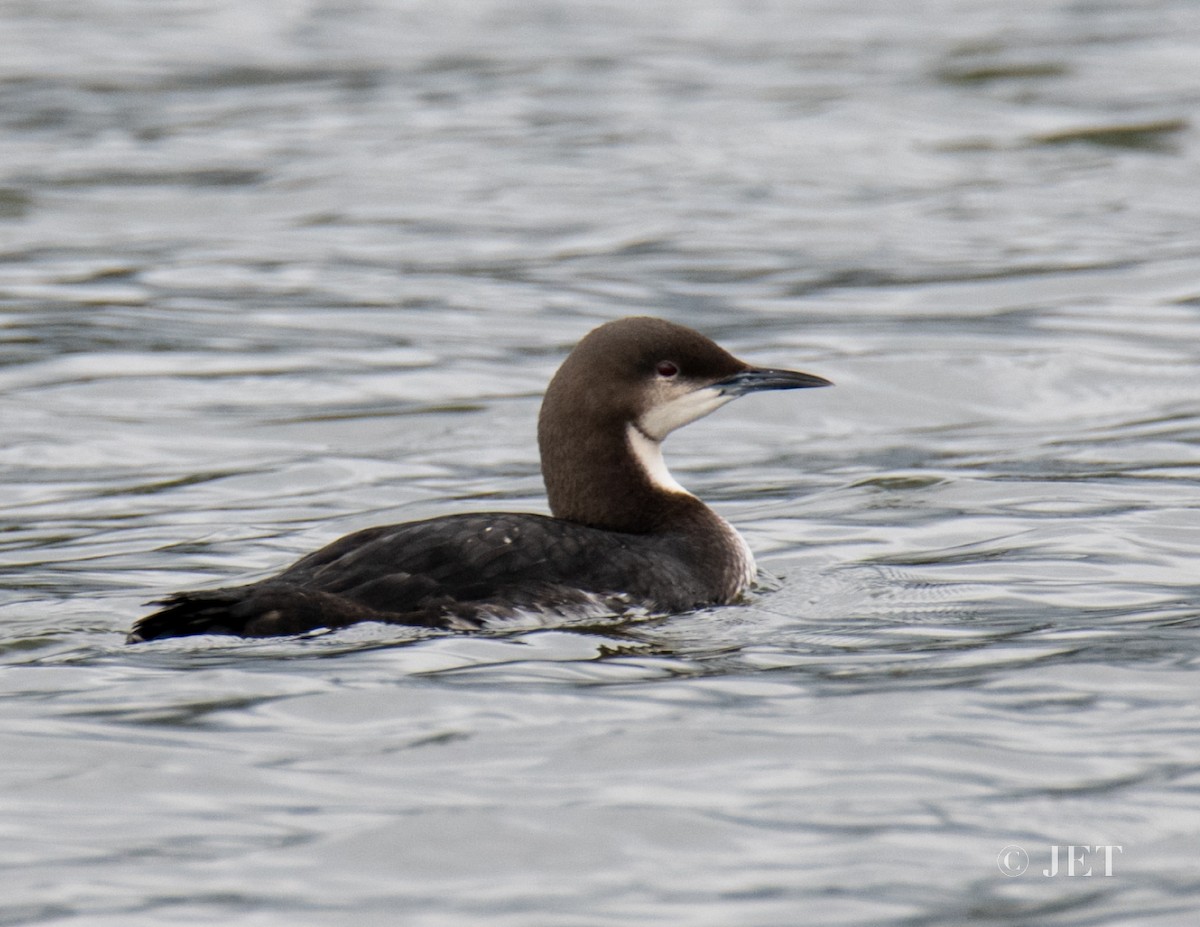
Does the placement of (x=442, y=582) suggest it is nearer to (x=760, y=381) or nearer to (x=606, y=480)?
(x=606, y=480)

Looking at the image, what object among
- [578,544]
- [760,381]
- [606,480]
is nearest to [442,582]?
[578,544]

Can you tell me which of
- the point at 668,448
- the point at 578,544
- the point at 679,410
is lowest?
the point at 668,448

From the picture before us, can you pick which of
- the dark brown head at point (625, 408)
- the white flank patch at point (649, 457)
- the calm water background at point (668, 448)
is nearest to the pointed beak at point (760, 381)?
the dark brown head at point (625, 408)

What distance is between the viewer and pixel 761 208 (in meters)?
15.7

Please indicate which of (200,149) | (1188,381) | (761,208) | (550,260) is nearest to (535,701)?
(1188,381)

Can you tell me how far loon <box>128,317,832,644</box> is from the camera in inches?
246

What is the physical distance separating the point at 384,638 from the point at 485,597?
1.10 feet

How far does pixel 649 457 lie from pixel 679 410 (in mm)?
183

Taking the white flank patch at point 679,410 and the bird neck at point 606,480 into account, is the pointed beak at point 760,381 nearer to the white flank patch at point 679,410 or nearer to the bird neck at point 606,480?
the white flank patch at point 679,410

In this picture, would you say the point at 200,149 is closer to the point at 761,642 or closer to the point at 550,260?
the point at 550,260

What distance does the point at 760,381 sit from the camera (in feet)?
24.5

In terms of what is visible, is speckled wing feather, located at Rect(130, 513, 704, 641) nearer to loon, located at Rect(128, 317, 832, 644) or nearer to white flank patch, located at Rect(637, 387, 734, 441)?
loon, located at Rect(128, 317, 832, 644)

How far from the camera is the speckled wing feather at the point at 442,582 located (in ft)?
20.3

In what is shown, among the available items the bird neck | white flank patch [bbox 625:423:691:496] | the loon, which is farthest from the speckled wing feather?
white flank patch [bbox 625:423:691:496]
